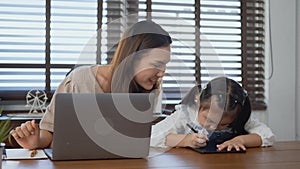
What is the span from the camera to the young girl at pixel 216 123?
1.82m

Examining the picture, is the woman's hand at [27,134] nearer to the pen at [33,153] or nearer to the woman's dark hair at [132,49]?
the pen at [33,153]

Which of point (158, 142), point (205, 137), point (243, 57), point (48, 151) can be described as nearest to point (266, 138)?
point (205, 137)

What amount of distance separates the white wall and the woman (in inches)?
76.8

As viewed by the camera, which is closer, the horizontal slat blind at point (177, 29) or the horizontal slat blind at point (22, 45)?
the horizontal slat blind at point (22, 45)

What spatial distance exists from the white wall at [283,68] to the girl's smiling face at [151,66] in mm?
1978

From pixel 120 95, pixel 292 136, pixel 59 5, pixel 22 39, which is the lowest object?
pixel 292 136

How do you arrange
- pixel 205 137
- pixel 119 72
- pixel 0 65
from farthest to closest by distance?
pixel 0 65
pixel 119 72
pixel 205 137

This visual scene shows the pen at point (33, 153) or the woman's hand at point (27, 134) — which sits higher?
the woman's hand at point (27, 134)

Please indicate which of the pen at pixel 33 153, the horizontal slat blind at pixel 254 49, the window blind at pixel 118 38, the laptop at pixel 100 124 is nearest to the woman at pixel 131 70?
the pen at pixel 33 153

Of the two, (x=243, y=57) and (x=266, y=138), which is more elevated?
(x=243, y=57)

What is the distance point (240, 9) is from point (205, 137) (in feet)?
7.11

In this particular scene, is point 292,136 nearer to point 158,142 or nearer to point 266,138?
point 266,138

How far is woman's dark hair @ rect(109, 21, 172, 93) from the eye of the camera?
1.79m

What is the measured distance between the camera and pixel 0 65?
319 cm
